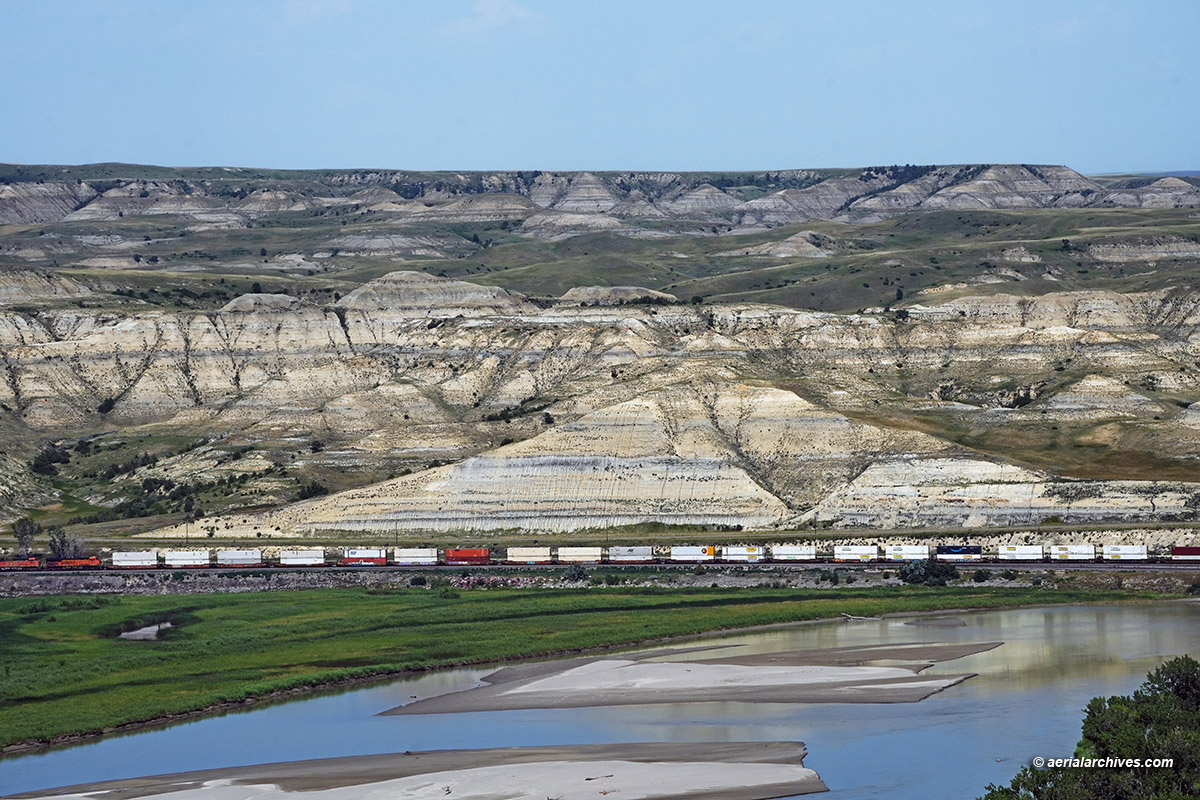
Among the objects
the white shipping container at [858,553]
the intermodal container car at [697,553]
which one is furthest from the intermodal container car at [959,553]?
the intermodal container car at [697,553]

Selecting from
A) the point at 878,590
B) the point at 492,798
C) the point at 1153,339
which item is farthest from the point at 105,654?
the point at 1153,339

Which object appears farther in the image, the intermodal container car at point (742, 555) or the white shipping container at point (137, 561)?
the white shipping container at point (137, 561)

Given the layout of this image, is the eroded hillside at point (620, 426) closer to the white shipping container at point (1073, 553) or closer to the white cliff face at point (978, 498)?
the white cliff face at point (978, 498)

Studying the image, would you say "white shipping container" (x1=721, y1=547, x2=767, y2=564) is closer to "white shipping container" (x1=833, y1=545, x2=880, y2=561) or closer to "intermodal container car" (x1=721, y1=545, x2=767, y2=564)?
"intermodal container car" (x1=721, y1=545, x2=767, y2=564)

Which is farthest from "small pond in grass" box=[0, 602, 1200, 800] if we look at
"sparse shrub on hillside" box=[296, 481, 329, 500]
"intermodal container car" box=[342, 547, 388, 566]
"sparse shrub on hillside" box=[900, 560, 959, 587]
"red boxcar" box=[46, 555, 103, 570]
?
"sparse shrub on hillside" box=[296, 481, 329, 500]

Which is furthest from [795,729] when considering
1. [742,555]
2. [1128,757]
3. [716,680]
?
[742,555]

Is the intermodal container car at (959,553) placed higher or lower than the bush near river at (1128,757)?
higher
